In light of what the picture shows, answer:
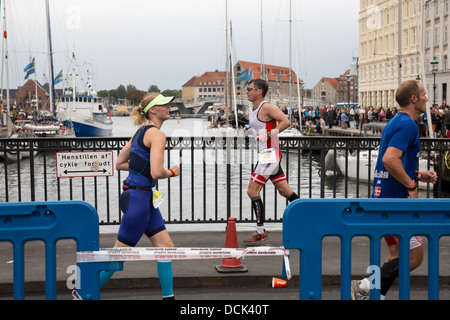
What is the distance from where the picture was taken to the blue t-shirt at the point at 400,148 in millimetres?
4684

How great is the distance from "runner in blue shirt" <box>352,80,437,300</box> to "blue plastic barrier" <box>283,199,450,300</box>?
796mm

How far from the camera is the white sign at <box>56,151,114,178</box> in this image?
7.33 meters

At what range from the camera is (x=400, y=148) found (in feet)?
15.3

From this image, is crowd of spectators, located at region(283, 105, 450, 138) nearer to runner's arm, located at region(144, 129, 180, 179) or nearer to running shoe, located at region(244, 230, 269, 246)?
running shoe, located at region(244, 230, 269, 246)

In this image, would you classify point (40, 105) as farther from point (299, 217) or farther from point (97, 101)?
point (299, 217)

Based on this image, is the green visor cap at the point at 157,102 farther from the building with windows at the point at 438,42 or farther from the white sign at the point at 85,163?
the building with windows at the point at 438,42

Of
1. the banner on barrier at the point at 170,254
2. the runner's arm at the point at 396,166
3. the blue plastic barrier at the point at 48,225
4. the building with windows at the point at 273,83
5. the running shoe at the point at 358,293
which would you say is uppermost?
the building with windows at the point at 273,83

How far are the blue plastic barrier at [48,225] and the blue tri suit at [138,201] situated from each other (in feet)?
3.83

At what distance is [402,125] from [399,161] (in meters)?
0.27

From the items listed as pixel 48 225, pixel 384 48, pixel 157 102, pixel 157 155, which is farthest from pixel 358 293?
pixel 384 48

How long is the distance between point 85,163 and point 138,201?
2.85m

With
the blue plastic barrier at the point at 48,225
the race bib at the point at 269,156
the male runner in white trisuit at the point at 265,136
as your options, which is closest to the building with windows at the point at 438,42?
the male runner in white trisuit at the point at 265,136

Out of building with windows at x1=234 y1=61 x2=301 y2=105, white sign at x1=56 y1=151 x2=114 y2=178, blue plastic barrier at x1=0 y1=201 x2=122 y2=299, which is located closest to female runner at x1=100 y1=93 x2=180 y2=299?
blue plastic barrier at x1=0 y1=201 x2=122 y2=299

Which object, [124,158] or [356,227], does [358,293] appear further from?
[124,158]
